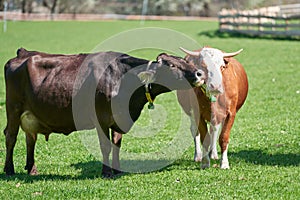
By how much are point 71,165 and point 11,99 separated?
1410 mm

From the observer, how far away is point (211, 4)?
72.7 meters

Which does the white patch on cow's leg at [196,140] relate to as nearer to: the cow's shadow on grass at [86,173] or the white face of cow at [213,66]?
the cow's shadow on grass at [86,173]

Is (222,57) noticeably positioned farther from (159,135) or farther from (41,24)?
(41,24)

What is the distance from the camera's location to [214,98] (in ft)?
26.8

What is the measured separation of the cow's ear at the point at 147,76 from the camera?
7989 mm

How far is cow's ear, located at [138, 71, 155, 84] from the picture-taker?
7.99m

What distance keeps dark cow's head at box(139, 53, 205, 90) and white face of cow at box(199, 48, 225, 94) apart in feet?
0.49

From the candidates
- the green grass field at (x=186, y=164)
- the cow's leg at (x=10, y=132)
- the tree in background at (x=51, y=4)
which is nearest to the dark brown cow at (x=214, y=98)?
the green grass field at (x=186, y=164)

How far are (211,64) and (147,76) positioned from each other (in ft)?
2.81

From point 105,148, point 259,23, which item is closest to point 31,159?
point 105,148

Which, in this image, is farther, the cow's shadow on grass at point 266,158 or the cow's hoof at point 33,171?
the cow's shadow on grass at point 266,158

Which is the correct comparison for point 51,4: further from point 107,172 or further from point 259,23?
point 107,172

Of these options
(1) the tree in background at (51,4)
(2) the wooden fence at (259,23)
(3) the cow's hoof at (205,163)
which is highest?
(3) the cow's hoof at (205,163)

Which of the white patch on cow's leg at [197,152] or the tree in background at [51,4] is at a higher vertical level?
the white patch on cow's leg at [197,152]
